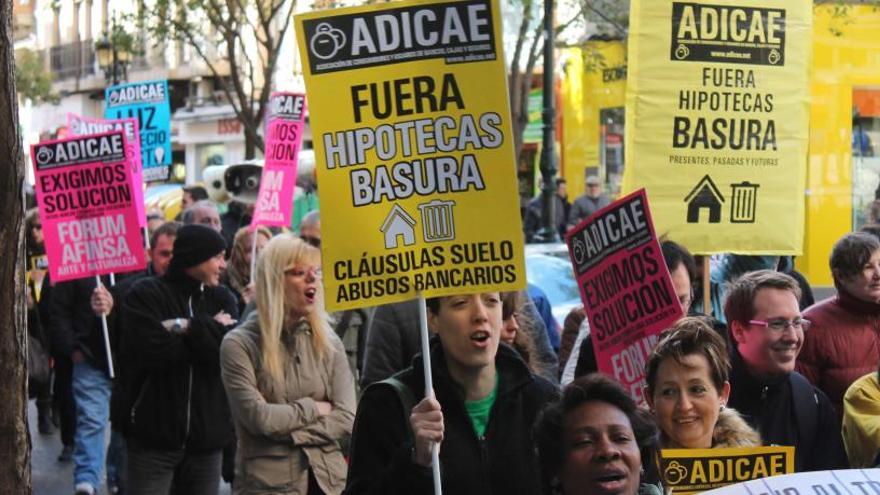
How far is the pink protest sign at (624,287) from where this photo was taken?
5.99 metres

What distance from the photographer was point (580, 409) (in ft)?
13.9

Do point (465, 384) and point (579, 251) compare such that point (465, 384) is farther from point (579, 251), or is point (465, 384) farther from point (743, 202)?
point (743, 202)

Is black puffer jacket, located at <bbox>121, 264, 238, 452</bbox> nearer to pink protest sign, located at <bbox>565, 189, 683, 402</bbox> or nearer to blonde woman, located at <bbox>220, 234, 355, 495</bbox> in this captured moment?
blonde woman, located at <bbox>220, 234, 355, 495</bbox>

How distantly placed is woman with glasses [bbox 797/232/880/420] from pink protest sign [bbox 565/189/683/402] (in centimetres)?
131

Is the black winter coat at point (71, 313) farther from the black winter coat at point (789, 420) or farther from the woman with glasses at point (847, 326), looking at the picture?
the black winter coat at point (789, 420)

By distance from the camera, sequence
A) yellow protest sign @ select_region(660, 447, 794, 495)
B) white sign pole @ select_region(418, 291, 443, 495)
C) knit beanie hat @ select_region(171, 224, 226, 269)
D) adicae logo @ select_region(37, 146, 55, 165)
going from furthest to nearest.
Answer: adicae logo @ select_region(37, 146, 55, 165), knit beanie hat @ select_region(171, 224, 226, 269), yellow protest sign @ select_region(660, 447, 794, 495), white sign pole @ select_region(418, 291, 443, 495)

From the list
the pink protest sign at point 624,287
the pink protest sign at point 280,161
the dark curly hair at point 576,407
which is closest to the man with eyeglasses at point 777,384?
the pink protest sign at point 624,287

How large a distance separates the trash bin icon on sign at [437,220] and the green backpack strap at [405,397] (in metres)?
0.55

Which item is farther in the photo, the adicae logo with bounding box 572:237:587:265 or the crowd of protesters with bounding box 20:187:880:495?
the adicae logo with bounding box 572:237:587:265

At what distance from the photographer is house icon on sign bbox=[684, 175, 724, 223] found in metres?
7.68

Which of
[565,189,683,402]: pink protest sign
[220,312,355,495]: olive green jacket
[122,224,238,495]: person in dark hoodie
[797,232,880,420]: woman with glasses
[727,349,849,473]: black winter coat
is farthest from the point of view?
[122,224,238,495]: person in dark hoodie

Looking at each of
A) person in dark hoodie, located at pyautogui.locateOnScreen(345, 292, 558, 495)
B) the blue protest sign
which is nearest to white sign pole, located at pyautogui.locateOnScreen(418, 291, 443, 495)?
person in dark hoodie, located at pyautogui.locateOnScreen(345, 292, 558, 495)

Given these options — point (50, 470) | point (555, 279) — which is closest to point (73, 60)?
point (50, 470)

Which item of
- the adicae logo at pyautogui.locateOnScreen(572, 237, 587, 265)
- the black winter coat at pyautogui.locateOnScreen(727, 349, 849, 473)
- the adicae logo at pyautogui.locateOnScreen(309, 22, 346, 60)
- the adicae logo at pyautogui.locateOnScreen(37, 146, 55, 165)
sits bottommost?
the black winter coat at pyautogui.locateOnScreen(727, 349, 849, 473)
